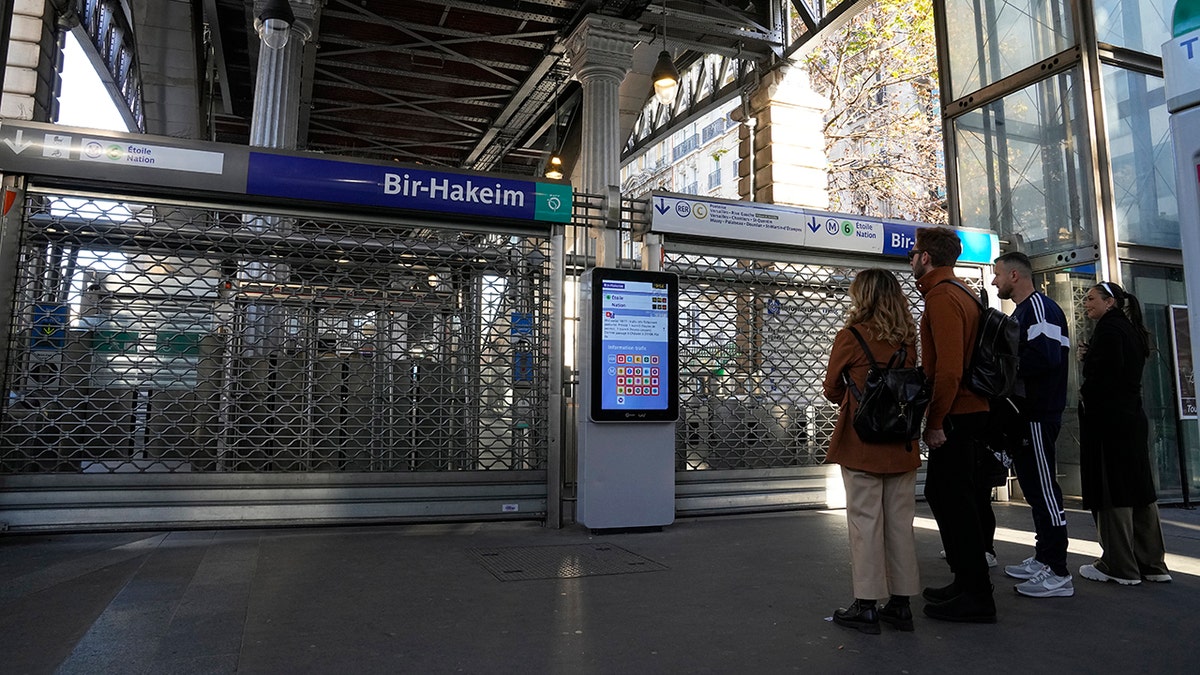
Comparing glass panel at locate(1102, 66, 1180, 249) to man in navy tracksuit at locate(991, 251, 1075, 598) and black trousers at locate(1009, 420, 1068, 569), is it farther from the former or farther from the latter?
black trousers at locate(1009, 420, 1068, 569)

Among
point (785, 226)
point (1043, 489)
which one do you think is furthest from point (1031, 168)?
point (1043, 489)

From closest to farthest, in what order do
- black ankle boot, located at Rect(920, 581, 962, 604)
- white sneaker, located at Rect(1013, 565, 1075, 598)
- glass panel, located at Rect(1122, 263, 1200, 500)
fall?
black ankle boot, located at Rect(920, 581, 962, 604), white sneaker, located at Rect(1013, 565, 1075, 598), glass panel, located at Rect(1122, 263, 1200, 500)

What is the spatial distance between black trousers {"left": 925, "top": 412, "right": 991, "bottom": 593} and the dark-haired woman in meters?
1.35

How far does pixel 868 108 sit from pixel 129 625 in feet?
74.0

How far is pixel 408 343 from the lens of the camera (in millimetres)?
6586

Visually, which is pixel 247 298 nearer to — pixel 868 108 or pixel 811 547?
pixel 811 547

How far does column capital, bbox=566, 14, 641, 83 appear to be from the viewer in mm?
12797

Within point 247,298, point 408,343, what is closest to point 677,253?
point 408,343

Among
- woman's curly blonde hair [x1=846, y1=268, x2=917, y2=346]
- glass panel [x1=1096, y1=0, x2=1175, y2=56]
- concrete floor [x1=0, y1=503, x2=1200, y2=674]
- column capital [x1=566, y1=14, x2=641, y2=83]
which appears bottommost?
concrete floor [x1=0, y1=503, x2=1200, y2=674]

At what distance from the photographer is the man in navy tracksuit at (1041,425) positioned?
14.3 ft

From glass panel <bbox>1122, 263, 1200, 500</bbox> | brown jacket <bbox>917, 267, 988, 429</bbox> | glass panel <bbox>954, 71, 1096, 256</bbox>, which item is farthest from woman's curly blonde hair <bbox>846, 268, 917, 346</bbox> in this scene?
glass panel <bbox>1122, 263, 1200, 500</bbox>

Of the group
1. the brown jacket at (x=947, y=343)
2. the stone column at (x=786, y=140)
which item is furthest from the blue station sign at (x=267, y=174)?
the stone column at (x=786, y=140)

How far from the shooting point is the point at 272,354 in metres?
6.41

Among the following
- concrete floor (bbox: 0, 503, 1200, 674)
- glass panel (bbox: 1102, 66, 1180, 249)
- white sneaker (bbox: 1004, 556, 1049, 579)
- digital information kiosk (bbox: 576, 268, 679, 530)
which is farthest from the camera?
glass panel (bbox: 1102, 66, 1180, 249)
